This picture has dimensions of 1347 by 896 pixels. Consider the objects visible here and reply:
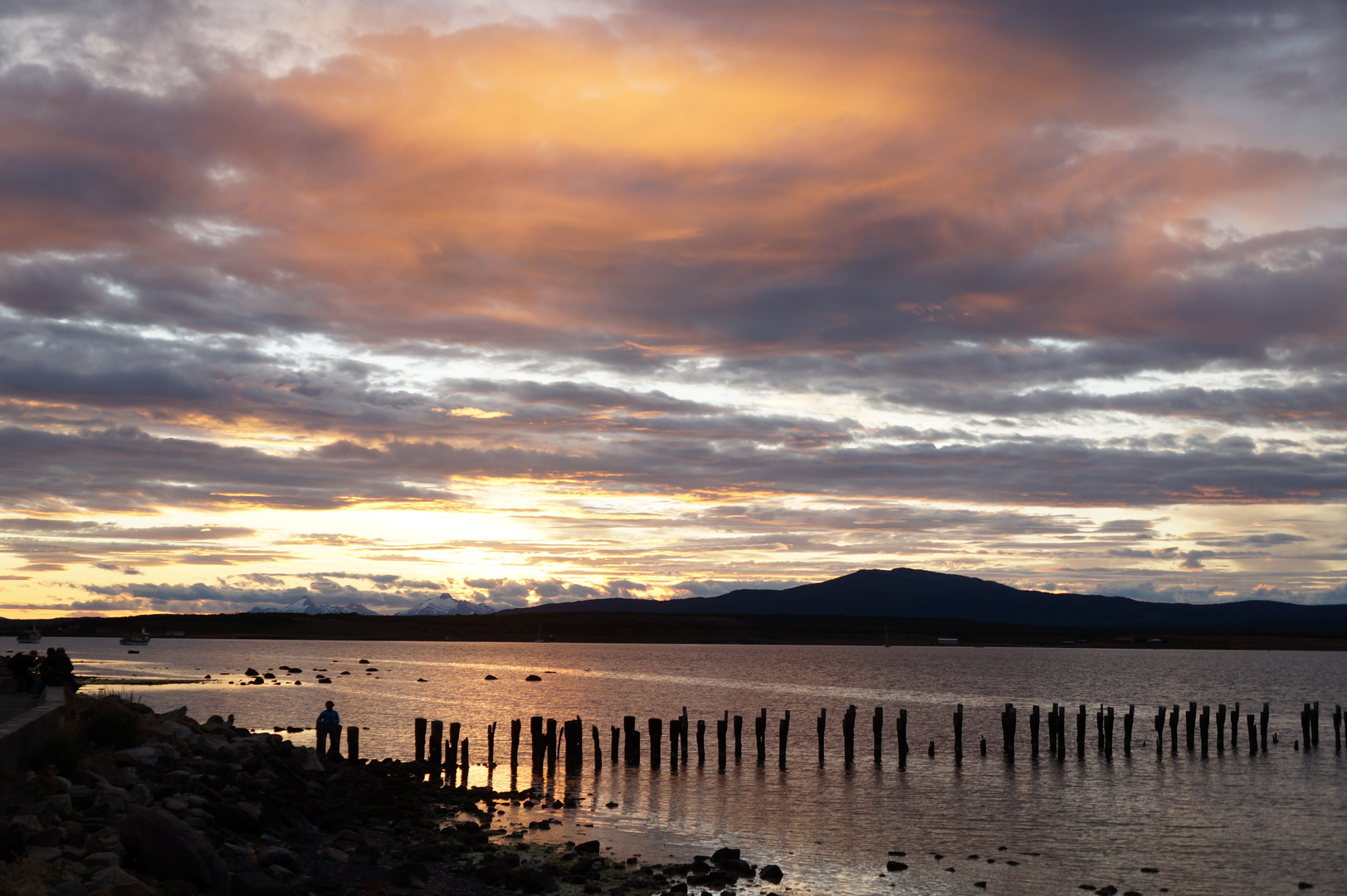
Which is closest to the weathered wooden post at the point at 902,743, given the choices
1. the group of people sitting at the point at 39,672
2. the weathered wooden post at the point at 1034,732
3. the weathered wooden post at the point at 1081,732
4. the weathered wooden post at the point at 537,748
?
the weathered wooden post at the point at 1034,732

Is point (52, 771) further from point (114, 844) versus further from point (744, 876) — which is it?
point (744, 876)

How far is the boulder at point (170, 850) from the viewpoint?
16281 mm

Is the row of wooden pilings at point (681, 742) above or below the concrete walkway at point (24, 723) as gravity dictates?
below

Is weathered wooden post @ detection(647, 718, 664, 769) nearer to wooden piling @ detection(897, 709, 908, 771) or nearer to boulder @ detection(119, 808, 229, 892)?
wooden piling @ detection(897, 709, 908, 771)

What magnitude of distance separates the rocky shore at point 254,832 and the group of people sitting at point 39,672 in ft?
6.08

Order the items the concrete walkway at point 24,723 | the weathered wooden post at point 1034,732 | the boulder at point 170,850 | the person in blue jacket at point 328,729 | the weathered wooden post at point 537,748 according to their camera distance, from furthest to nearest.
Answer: the weathered wooden post at point 1034,732 < the weathered wooden post at point 537,748 < the person in blue jacket at point 328,729 < the concrete walkway at point 24,723 < the boulder at point 170,850

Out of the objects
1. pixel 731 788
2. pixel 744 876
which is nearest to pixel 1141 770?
pixel 731 788

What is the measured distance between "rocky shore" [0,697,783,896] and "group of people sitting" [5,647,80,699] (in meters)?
1.85

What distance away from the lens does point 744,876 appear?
23.5m

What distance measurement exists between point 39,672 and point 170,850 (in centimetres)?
1719

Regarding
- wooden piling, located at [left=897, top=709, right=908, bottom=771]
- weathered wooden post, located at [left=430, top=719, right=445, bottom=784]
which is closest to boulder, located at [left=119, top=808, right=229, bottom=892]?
weathered wooden post, located at [left=430, top=719, right=445, bottom=784]

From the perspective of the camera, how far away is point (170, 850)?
1638cm

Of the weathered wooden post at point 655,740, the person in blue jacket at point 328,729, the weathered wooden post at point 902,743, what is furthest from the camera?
the weathered wooden post at point 655,740

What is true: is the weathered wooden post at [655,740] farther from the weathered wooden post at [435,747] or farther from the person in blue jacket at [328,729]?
the person in blue jacket at [328,729]
